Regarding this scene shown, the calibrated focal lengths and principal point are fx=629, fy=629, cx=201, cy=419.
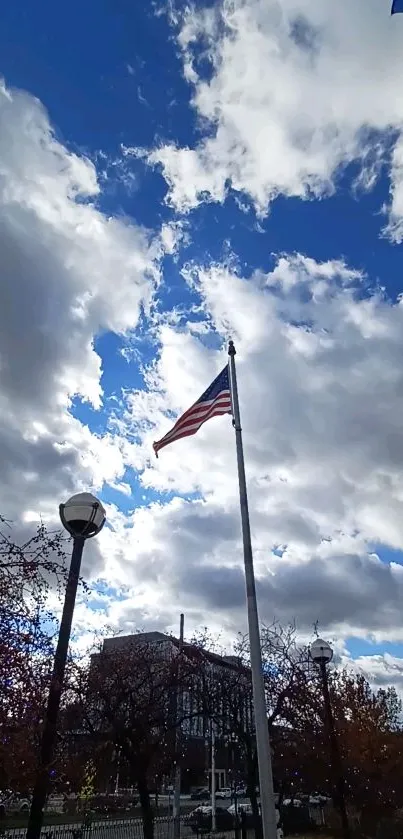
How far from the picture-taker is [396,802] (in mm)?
27906

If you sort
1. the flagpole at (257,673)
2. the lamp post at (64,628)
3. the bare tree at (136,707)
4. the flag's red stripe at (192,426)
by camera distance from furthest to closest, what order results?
the bare tree at (136,707), the flag's red stripe at (192,426), the flagpole at (257,673), the lamp post at (64,628)

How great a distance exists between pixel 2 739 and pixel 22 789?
1650 mm

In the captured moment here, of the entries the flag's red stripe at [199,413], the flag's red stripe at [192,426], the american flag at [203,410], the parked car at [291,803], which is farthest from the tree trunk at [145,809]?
the parked car at [291,803]

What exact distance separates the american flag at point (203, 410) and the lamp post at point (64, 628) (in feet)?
18.2

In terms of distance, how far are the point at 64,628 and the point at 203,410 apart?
7.41 meters

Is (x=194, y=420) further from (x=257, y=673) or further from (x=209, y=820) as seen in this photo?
(x=209, y=820)

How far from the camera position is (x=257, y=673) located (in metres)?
11.2

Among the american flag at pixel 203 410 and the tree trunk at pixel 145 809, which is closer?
the american flag at pixel 203 410

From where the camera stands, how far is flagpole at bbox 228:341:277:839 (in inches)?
400

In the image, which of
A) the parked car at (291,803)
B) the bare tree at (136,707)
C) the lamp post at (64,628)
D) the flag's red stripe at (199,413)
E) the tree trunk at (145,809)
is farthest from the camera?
the parked car at (291,803)

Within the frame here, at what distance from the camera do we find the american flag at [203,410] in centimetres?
1423

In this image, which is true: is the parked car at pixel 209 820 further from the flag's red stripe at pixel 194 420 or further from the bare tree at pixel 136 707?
the flag's red stripe at pixel 194 420

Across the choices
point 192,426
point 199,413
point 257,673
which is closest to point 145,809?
point 257,673

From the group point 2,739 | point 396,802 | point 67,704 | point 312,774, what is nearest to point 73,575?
point 2,739
